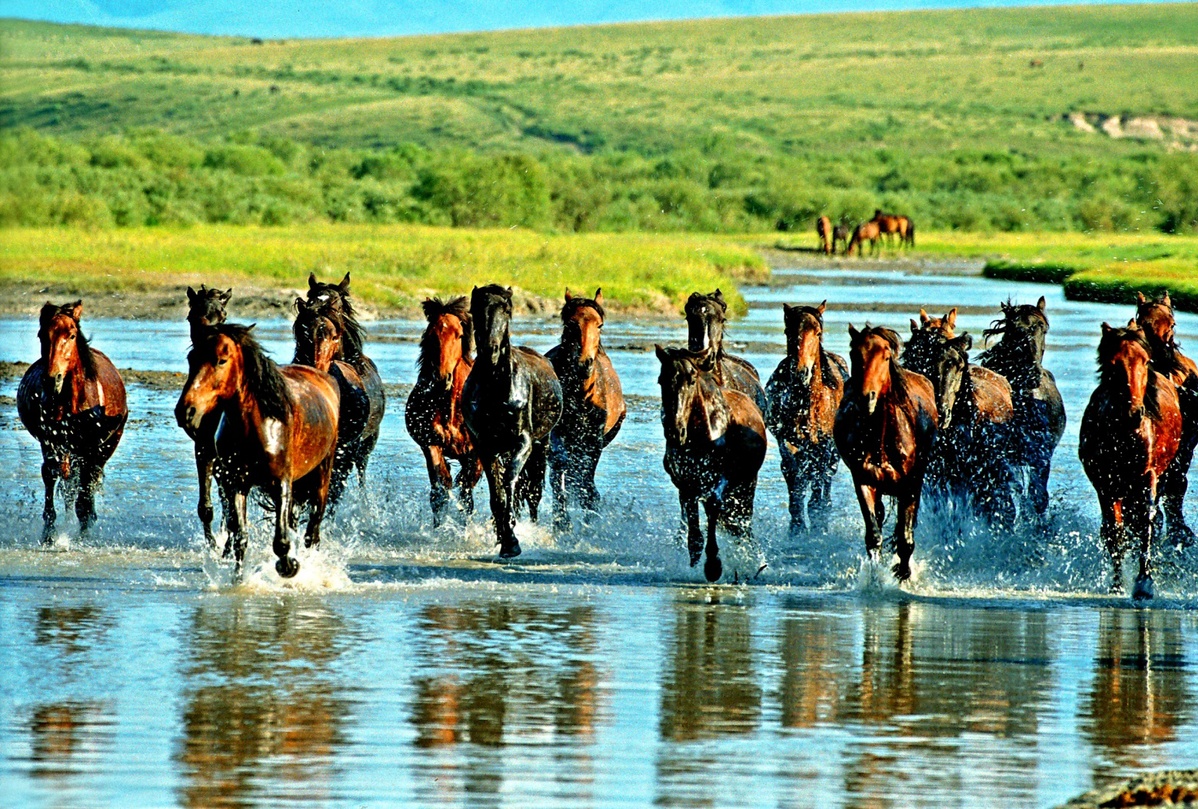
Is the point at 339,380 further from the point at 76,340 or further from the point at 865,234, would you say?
the point at 865,234

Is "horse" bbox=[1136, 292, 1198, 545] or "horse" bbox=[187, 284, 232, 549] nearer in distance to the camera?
"horse" bbox=[187, 284, 232, 549]

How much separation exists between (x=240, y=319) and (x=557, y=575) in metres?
19.6

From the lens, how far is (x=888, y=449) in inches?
428

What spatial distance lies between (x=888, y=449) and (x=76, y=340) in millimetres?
4843

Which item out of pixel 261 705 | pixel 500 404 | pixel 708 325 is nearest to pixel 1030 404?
pixel 708 325

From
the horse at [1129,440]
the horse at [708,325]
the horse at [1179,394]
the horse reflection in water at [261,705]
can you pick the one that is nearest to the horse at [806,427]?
the horse at [708,325]

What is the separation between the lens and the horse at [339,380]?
1237 centimetres

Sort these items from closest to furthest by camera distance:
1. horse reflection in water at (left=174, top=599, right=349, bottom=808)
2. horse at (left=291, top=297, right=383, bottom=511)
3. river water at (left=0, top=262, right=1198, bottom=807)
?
horse reflection in water at (left=174, top=599, right=349, bottom=808)
river water at (left=0, top=262, right=1198, bottom=807)
horse at (left=291, top=297, right=383, bottom=511)

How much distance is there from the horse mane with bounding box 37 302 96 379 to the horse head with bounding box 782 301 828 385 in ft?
14.0

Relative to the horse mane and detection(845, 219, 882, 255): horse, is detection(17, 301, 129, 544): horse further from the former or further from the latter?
detection(845, 219, 882, 255): horse

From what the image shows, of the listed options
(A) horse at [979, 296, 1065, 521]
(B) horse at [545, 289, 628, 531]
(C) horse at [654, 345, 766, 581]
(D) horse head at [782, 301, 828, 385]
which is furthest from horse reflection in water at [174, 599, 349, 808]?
(A) horse at [979, 296, 1065, 521]

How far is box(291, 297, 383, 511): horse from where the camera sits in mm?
12367

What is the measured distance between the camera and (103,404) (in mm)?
12016

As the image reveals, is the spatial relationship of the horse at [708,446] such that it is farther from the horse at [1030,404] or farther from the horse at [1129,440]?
the horse at [1030,404]
